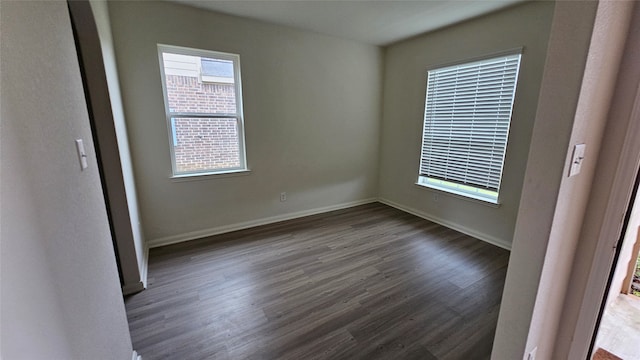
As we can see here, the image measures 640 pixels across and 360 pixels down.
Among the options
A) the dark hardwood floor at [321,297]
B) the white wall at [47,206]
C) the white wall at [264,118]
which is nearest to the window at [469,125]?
the dark hardwood floor at [321,297]

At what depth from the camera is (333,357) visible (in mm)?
1642

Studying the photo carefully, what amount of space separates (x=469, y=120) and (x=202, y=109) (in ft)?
10.5

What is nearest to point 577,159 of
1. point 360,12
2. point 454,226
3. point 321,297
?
point 321,297

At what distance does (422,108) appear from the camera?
381cm

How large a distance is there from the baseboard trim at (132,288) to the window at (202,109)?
124cm

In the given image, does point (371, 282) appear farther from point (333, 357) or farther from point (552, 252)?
point (552, 252)

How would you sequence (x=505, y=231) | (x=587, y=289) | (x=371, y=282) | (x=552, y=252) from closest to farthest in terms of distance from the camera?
(x=552, y=252) < (x=587, y=289) < (x=371, y=282) < (x=505, y=231)

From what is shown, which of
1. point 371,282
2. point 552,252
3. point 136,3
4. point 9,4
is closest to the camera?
point 9,4

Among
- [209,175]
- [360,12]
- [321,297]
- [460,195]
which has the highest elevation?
[360,12]

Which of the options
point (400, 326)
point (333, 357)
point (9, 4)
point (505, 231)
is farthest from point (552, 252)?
point (505, 231)

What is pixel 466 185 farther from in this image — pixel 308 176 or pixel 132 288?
pixel 132 288

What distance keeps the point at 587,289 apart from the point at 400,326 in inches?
42.0

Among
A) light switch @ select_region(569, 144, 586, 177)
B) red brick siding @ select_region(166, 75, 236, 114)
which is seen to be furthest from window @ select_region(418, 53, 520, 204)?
red brick siding @ select_region(166, 75, 236, 114)

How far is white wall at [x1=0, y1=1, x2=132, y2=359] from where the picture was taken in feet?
1.90
